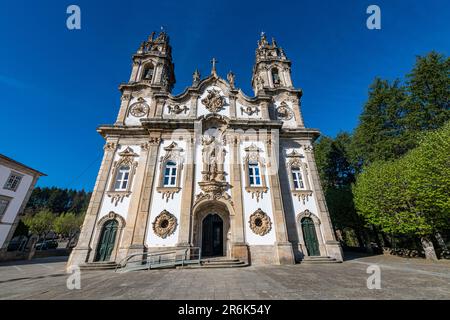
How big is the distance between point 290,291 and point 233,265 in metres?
5.65

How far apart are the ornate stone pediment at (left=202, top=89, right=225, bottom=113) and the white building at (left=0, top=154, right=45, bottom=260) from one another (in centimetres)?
2318

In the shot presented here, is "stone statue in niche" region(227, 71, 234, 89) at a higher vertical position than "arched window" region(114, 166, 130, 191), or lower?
higher

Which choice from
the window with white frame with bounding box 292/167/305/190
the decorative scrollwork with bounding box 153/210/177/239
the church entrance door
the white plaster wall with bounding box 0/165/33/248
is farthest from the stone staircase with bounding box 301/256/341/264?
the white plaster wall with bounding box 0/165/33/248

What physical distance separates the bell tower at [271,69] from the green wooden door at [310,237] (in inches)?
558

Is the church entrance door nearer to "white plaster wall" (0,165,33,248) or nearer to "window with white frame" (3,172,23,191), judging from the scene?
"white plaster wall" (0,165,33,248)

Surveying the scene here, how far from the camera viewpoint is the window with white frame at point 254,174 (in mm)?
14695

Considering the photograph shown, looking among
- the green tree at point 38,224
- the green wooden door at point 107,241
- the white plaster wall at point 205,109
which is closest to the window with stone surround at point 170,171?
the green wooden door at point 107,241

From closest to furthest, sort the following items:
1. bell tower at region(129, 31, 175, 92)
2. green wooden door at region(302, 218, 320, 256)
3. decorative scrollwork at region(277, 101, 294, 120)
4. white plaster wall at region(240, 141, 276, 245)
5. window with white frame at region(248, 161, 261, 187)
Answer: white plaster wall at region(240, 141, 276, 245), green wooden door at region(302, 218, 320, 256), window with white frame at region(248, 161, 261, 187), decorative scrollwork at region(277, 101, 294, 120), bell tower at region(129, 31, 175, 92)

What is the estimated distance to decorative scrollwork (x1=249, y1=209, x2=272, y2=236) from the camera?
1293 cm

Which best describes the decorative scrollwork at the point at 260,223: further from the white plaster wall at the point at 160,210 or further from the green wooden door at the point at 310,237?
the white plaster wall at the point at 160,210

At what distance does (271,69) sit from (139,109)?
1634 centimetres

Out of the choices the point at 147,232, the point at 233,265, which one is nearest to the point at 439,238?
the point at 233,265
